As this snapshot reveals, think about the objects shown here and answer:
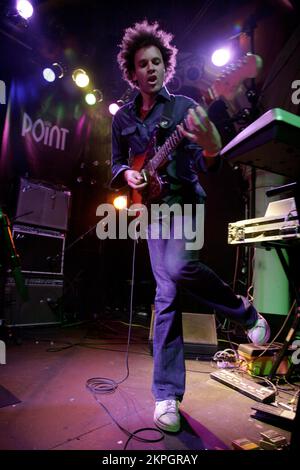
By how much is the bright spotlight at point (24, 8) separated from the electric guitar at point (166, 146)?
3547mm

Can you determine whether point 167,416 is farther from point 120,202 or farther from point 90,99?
point 90,99

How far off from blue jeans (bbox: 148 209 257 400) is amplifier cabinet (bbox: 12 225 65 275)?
9.79 feet

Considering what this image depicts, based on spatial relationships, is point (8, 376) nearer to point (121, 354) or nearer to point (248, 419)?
point (121, 354)

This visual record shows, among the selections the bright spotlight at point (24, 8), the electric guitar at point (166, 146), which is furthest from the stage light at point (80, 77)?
the electric guitar at point (166, 146)

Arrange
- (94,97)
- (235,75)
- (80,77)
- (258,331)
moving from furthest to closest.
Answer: (94,97) < (80,77) < (258,331) < (235,75)

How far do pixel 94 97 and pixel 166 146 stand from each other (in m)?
4.43

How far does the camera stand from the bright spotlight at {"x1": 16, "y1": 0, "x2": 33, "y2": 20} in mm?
3973

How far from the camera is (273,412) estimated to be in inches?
62.7

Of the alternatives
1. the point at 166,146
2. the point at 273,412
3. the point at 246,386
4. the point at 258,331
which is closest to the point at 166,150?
the point at 166,146

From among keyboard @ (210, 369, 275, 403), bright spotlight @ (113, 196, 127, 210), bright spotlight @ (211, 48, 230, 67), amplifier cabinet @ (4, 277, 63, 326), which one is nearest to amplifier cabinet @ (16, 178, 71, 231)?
amplifier cabinet @ (4, 277, 63, 326)

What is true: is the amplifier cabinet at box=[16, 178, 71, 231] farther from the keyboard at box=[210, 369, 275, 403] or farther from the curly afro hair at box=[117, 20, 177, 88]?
the keyboard at box=[210, 369, 275, 403]

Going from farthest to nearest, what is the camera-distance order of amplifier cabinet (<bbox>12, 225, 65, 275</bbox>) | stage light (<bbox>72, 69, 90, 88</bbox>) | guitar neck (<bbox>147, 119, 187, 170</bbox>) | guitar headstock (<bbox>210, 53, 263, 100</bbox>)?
1. stage light (<bbox>72, 69, 90, 88</bbox>)
2. amplifier cabinet (<bbox>12, 225, 65, 275</bbox>)
3. guitar neck (<bbox>147, 119, 187, 170</bbox>)
4. guitar headstock (<bbox>210, 53, 263, 100</bbox>)

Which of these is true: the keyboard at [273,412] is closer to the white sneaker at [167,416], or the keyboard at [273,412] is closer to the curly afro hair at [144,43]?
the white sneaker at [167,416]

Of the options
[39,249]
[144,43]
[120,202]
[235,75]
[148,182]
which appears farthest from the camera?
[120,202]
